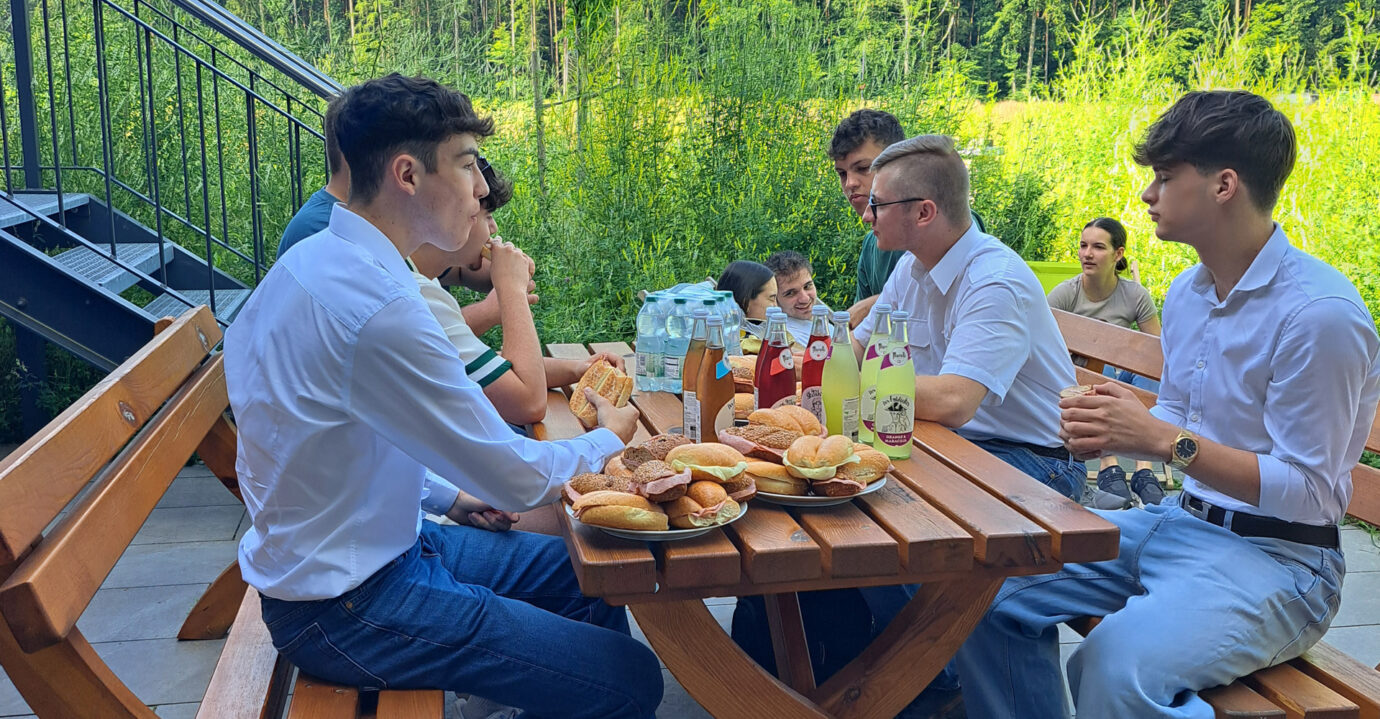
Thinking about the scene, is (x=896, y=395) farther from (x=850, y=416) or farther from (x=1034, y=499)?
(x=1034, y=499)

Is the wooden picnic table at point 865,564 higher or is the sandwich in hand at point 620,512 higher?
the sandwich in hand at point 620,512

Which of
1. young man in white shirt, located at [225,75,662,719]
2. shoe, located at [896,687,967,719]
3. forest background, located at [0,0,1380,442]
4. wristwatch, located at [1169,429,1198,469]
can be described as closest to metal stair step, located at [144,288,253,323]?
forest background, located at [0,0,1380,442]

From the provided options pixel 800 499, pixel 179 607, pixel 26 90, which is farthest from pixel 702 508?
pixel 26 90

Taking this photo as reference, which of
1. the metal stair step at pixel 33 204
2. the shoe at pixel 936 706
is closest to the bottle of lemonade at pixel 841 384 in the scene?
the shoe at pixel 936 706

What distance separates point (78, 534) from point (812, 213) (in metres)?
4.79

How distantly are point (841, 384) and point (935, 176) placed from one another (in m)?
0.84

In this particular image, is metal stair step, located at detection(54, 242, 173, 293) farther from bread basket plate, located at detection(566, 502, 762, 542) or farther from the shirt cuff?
bread basket plate, located at detection(566, 502, 762, 542)

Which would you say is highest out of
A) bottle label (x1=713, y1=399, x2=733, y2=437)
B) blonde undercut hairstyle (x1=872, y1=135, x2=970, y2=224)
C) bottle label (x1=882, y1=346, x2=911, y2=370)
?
blonde undercut hairstyle (x1=872, y1=135, x2=970, y2=224)

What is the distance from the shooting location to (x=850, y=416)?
2.14 metres

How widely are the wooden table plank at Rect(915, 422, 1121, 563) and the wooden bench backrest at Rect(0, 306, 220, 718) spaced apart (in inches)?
60.5

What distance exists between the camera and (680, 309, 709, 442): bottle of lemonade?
7.07ft

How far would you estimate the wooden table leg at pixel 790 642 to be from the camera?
246 cm

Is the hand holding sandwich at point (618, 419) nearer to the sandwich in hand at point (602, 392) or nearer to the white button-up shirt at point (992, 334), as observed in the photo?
the sandwich in hand at point (602, 392)

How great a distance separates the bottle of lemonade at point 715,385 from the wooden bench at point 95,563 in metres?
0.78
